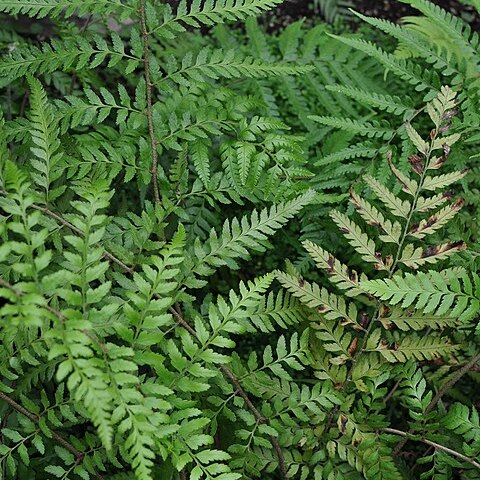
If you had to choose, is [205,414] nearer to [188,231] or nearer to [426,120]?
[188,231]

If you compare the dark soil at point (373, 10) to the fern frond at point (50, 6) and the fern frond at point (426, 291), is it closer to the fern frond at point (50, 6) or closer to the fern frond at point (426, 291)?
the fern frond at point (50, 6)

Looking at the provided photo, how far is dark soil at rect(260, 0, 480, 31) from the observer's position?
13.2 feet

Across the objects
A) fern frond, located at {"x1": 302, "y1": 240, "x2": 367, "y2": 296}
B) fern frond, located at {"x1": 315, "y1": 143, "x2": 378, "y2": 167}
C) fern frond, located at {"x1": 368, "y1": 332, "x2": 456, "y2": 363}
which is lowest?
fern frond, located at {"x1": 368, "y1": 332, "x2": 456, "y2": 363}

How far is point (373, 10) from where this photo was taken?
407cm

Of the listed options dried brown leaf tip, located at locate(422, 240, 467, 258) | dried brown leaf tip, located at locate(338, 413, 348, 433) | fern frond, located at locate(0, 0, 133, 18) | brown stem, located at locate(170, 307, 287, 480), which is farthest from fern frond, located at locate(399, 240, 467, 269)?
fern frond, located at locate(0, 0, 133, 18)

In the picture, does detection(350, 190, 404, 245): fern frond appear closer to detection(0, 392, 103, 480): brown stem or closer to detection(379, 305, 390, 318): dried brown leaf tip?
detection(379, 305, 390, 318): dried brown leaf tip

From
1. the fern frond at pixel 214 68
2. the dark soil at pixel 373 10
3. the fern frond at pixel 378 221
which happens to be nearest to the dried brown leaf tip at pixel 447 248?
the fern frond at pixel 378 221

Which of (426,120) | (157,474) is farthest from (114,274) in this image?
(426,120)

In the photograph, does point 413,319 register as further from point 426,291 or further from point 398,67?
point 398,67

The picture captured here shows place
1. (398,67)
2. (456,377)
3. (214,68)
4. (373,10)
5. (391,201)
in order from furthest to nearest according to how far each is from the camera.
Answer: (373,10)
(398,67)
(214,68)
(456,377)
(391,201)

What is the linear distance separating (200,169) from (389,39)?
189cm

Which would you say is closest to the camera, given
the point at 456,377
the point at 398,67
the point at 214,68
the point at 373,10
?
the point at 456,377

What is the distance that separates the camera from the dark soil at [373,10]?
4.01m

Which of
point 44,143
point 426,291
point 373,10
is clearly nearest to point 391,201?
point 426,291
